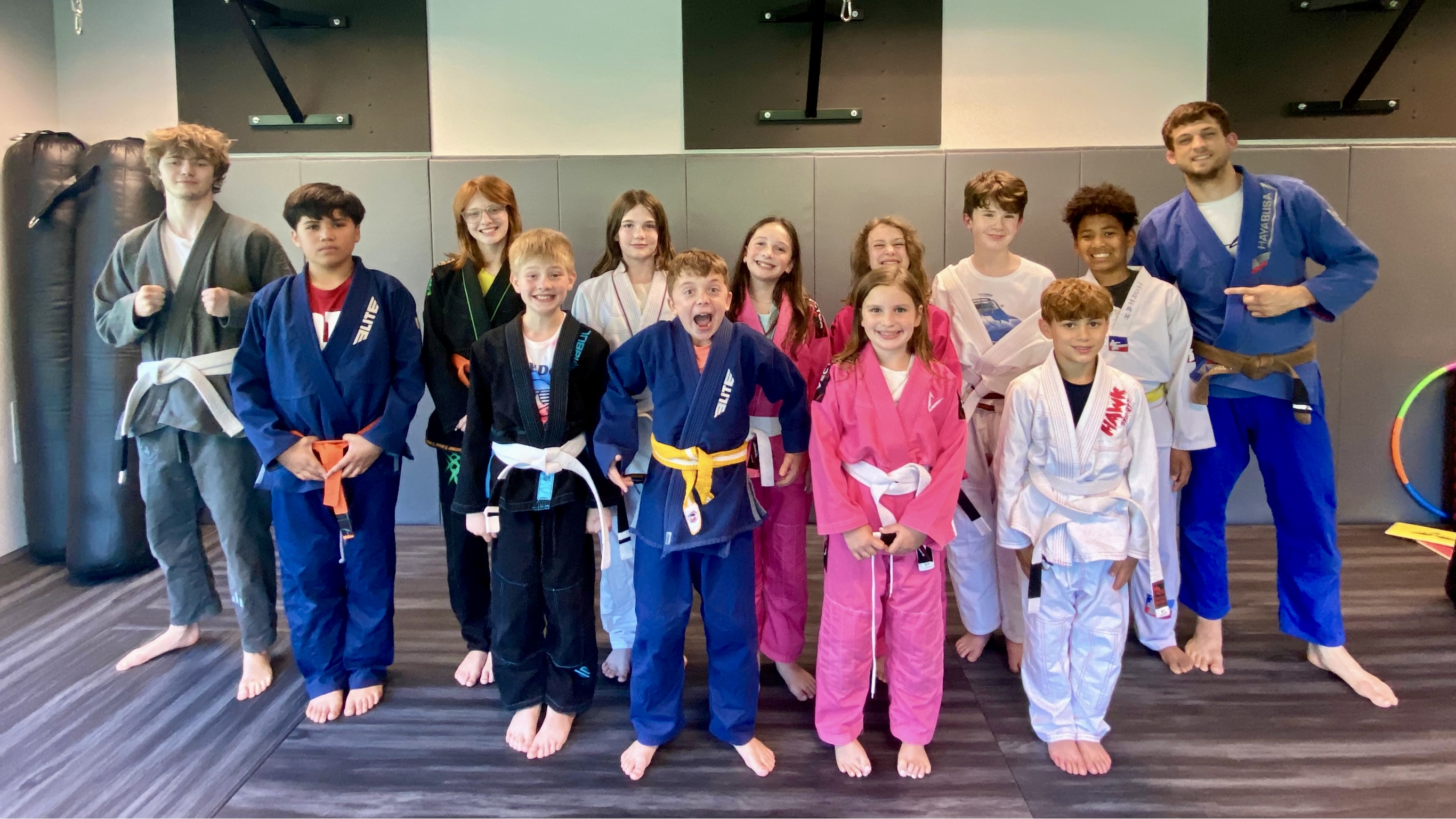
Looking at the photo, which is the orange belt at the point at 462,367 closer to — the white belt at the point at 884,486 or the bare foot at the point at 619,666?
the bare foot at the point at 619,666

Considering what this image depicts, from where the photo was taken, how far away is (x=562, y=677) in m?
2.26

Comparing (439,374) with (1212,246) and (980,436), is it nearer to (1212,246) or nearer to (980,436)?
(980,436)

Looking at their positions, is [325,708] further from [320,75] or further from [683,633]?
[320,75]

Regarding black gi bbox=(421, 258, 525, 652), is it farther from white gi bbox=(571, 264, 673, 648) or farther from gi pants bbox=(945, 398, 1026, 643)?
gi pants bbox=(945, 398, 1026, 643)

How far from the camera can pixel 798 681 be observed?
2.46 meters

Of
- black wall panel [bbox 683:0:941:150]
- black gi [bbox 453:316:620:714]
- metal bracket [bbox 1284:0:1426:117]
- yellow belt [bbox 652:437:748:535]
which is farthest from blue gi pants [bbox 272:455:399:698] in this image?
metal bracket [bbox 1284:0:1426:117]

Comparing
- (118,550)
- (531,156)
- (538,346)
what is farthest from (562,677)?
(531,156)

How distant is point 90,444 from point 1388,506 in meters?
6.01

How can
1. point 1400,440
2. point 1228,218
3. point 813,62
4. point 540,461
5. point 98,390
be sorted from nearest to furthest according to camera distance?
point 540,461
point 1228,218
point 98,390
point 813,62
point 1400,440

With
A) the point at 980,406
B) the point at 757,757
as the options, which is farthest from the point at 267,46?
the point at 757,757

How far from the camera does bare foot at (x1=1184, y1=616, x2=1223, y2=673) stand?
2.60m

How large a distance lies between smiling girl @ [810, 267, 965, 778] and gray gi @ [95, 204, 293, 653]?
6.04 ft

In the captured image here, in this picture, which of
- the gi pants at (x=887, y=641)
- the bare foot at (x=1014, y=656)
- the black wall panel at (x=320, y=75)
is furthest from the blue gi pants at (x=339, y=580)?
the black wall panel at (x=320, y=75)

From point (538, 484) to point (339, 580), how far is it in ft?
2.57
